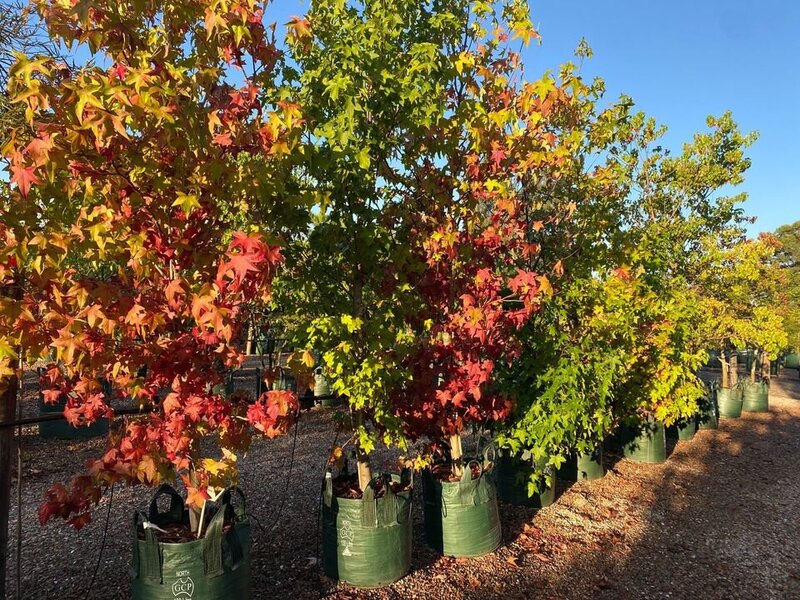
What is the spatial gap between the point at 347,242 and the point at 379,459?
4.55 metres

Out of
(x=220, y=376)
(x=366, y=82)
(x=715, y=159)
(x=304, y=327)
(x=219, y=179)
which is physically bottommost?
(x=220, y=376)

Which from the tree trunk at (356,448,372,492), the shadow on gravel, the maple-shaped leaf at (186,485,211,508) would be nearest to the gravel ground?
the shadow on gravel

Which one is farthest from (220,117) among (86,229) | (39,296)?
(39,296)

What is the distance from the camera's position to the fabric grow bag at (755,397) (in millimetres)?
12180

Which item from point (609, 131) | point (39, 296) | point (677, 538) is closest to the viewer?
point (39, 296)

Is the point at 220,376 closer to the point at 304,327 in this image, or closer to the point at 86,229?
the point at 304,327

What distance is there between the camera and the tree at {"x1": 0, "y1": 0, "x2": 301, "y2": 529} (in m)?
1.99

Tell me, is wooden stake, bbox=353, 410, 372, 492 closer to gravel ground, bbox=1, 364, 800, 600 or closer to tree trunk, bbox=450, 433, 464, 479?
gravel ground, bbox=1, 364, 800, 600

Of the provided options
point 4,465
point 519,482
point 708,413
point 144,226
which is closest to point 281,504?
point 519,482

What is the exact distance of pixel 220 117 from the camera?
103 inches

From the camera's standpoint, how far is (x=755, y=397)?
12.2 m

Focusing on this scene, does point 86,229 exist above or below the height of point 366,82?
below

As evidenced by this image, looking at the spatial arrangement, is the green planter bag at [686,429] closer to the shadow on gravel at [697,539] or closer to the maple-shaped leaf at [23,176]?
the shadow on gravel at [697,539]

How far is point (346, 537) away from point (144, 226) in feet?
8.23
